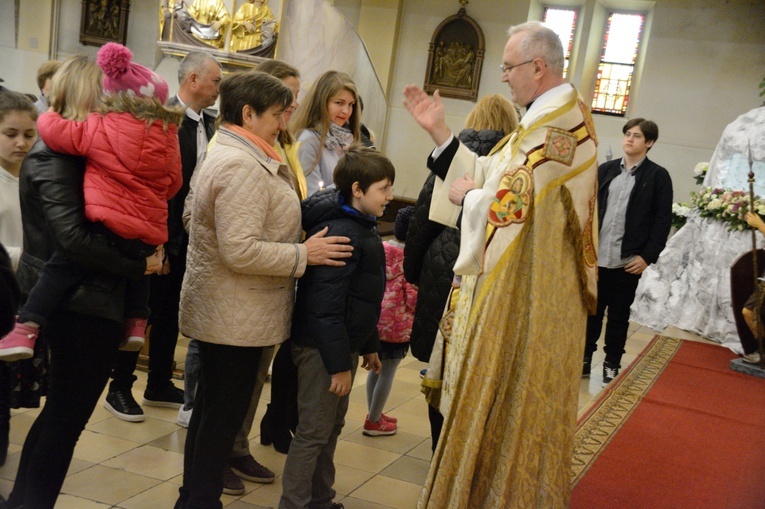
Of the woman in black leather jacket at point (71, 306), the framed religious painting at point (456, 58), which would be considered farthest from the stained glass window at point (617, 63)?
the woman in black leather jacket at point (71, 306)

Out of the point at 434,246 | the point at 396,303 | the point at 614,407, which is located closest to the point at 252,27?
the point at 396,303

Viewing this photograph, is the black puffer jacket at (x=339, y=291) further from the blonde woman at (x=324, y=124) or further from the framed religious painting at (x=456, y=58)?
the framed religious painting at (x=456, y=58)

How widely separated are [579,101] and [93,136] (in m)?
1.61

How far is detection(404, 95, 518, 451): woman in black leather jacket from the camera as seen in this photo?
129 inches

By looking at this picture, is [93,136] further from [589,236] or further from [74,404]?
[589,236]

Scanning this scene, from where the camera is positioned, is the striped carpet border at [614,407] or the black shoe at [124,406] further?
the striped carpet border at [614,407]

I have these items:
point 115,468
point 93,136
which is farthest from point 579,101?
point 115,468

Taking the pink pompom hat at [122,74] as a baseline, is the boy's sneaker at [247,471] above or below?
below

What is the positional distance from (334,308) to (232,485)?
947 millimetres

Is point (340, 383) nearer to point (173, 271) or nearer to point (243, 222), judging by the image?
point (243, 222)

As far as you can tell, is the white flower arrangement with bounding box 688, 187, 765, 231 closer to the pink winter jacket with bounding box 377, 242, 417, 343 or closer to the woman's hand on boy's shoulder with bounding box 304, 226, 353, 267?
the pink winter jacket with bounding box 377, 242, 417, 343

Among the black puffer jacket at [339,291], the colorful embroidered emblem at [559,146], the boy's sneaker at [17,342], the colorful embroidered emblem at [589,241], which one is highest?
the colorful embroidered emblem at [559,146]

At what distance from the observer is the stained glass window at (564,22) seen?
1135 cm

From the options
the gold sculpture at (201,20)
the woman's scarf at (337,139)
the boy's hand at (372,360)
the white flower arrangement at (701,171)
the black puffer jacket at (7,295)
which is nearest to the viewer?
the black puffer jacket at (7,295)
